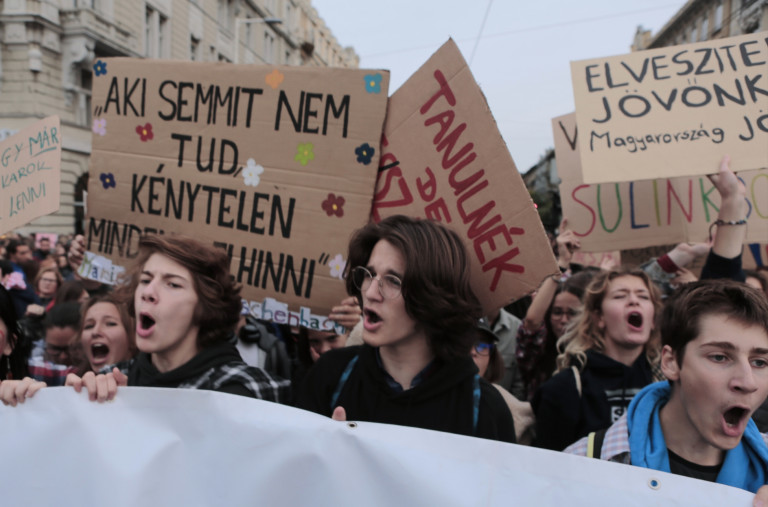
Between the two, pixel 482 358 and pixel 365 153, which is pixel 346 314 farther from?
pixel 482 358

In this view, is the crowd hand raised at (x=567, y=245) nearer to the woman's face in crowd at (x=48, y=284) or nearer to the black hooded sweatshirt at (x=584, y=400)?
the black hooded sweatshirt at (x=584, y=400)

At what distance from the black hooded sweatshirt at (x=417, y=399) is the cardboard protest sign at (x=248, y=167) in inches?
24.7

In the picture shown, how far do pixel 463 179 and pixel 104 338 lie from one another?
5.07 feet

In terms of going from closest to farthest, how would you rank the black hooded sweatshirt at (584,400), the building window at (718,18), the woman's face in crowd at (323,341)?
the black hooded sweatshirt at (584,400) < the woman's face in crowd at (323,341) < the building window at (718,18)

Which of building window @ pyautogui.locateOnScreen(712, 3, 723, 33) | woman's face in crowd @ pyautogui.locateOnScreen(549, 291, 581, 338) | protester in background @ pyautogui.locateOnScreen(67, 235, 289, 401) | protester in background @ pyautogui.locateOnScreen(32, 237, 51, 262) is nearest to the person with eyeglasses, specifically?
protester in background @ pyautogui.locateOnScreen(67, 235, 289, 401)

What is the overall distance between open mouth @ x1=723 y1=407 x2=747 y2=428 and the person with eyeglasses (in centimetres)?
52

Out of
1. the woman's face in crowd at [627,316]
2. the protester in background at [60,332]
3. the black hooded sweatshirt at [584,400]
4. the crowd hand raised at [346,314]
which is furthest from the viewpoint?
the protester in background at [60,332]

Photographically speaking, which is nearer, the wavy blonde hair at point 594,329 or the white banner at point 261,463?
the white banner at point 261,463

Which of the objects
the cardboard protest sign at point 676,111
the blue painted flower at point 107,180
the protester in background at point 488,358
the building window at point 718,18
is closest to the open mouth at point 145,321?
the blue painted flower at point 107,180

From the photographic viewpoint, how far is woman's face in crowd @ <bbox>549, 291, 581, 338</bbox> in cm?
325

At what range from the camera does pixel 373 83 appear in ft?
7.36

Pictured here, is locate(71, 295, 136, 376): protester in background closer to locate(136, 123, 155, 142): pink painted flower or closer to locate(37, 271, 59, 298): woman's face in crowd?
locate(136, 123, 155, 142): pink painted flower

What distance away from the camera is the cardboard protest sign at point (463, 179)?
A: 186 cm

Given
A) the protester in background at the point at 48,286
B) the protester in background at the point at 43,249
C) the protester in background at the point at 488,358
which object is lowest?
the protester in background at the point at 43,249
